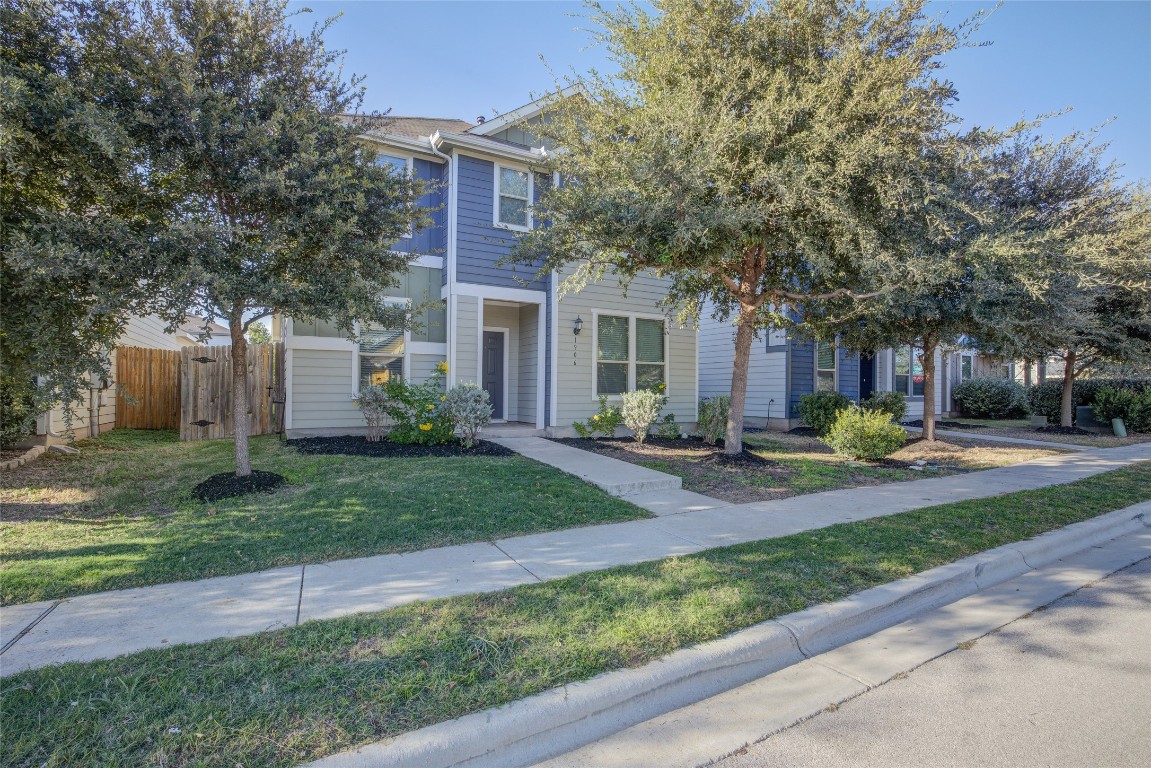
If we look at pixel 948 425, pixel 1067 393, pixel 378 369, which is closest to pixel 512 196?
pixel 378 369

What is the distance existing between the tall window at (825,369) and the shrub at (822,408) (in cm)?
120

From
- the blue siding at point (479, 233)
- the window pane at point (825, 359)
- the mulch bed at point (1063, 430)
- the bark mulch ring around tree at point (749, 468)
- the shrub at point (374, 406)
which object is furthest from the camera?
the window pane at point (825, 359)

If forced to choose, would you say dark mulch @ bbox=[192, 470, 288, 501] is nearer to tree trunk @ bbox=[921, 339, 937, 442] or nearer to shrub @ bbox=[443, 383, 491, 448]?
shrub @ bbox=[443, 383, 491, 448]

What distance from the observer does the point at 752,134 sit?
687 cm

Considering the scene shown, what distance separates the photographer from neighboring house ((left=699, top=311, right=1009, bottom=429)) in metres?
14.9

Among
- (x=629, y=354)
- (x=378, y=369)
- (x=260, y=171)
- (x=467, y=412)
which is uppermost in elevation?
(x=260, y=171)

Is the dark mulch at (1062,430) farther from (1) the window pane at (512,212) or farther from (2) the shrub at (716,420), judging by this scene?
(1) the window pane at (512,212)

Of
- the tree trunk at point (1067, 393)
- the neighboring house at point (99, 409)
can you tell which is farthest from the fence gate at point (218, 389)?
the tree trunk at point (1067, 393)

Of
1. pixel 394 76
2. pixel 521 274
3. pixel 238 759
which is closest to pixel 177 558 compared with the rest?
pixel 238 759

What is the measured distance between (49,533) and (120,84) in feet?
13.1

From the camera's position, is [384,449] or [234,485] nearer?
[234,485]

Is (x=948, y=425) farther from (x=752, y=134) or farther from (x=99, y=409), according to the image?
(x=99, y=409)

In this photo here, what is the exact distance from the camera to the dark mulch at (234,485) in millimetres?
5971

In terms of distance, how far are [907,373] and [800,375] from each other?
4.83 m
